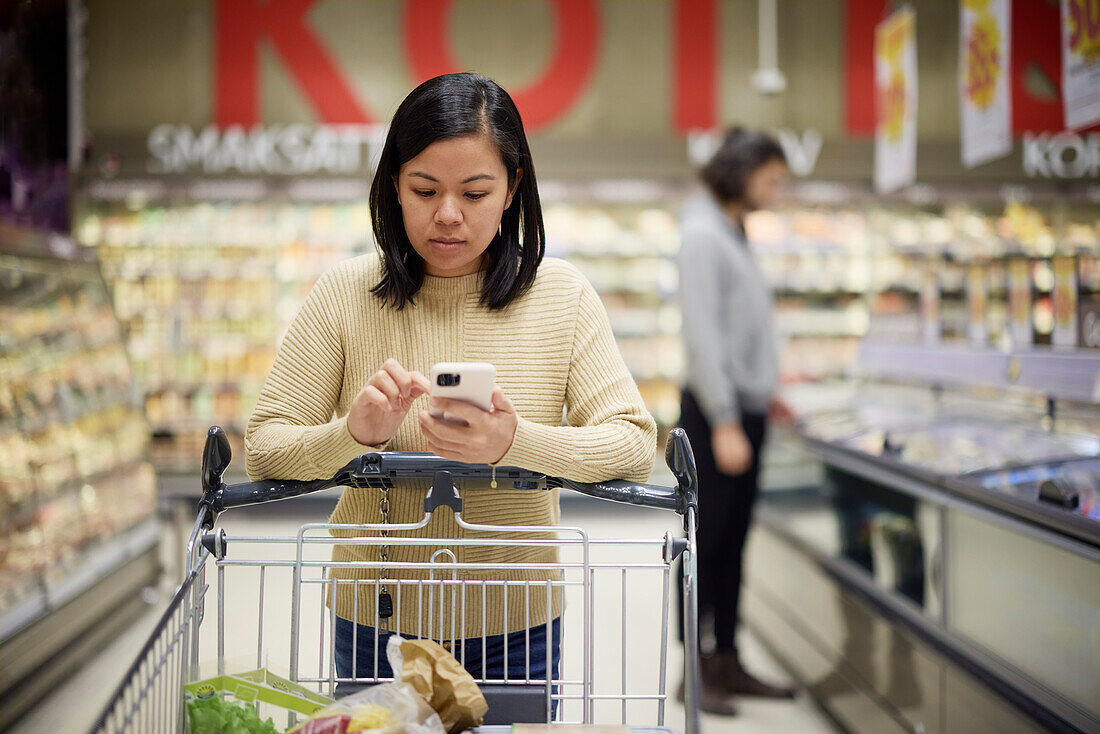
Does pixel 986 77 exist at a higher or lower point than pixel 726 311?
higher

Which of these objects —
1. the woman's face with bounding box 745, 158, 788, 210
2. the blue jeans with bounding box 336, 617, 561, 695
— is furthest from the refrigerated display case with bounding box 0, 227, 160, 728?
the woman's face with bounding box 745, 158, 788, 210

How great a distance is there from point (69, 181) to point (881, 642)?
20.1 feet

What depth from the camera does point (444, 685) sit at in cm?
92

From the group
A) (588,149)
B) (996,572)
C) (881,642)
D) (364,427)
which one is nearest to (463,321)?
(364,427)

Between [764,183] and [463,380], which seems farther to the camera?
[764,183]

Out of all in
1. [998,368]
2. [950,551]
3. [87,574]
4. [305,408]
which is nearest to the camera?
[305,408]

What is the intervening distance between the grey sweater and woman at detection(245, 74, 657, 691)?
1.68m

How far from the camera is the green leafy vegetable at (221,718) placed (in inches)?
35.7

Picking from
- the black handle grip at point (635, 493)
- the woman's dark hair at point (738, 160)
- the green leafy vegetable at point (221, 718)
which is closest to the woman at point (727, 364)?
the woman's dark hair at point (738, 160)

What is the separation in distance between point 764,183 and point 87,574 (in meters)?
2.94

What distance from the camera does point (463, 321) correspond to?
120cm

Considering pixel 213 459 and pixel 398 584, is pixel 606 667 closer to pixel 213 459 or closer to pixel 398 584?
pixel 398 584

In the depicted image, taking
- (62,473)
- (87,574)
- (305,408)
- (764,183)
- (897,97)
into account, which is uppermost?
(897,97)

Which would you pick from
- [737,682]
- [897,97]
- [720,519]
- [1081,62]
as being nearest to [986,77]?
[1081,62]
